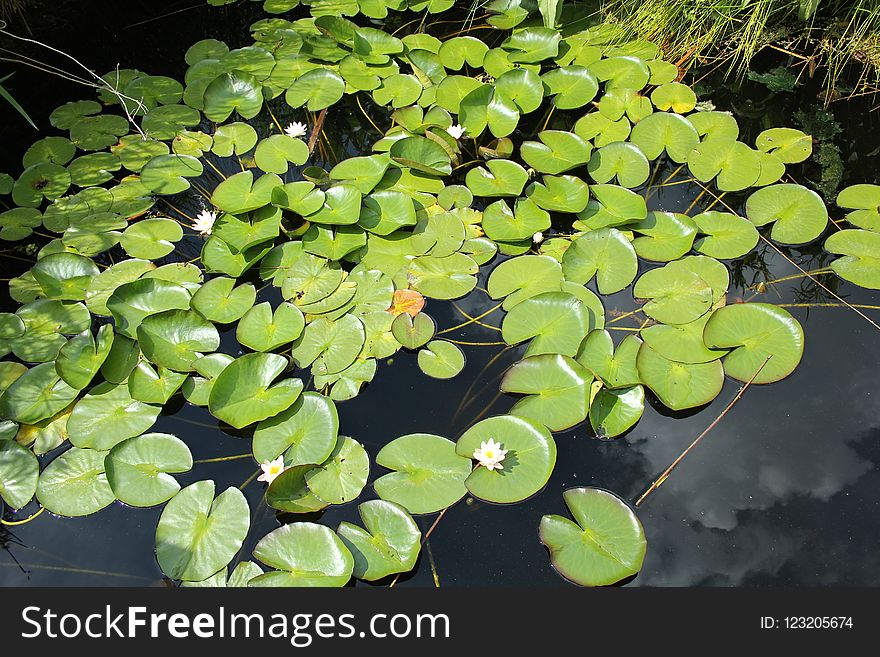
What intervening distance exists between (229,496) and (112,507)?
14.3 inches

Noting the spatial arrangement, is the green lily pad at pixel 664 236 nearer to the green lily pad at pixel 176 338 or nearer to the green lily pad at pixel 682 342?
the green lily pad at pixel 682 342

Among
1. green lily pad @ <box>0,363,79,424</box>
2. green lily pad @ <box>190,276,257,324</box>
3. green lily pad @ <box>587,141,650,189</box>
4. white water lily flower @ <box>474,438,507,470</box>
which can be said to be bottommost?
green lily pad @ <box>0,363,79,424</box>

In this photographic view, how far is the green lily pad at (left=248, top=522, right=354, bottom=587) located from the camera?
159cm

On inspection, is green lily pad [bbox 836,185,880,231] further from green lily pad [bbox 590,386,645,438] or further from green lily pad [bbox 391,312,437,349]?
green lily pad [bbox 391,312,437,349]

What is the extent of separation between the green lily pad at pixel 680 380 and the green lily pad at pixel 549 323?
0.69 ft

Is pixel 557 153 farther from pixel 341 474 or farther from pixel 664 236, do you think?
pixel 341 474

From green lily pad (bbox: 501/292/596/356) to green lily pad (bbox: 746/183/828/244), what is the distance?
879mm

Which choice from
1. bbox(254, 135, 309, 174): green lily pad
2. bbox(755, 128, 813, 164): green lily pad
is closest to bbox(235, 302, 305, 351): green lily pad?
bbox(254, 135, 309, 174): green lily pad

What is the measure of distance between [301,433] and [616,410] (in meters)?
0.95

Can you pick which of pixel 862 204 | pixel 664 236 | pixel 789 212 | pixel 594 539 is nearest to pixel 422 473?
pixel 594 539

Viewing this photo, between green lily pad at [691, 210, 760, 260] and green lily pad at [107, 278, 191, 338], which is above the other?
green lily pad at [691, 210, 760, 260]

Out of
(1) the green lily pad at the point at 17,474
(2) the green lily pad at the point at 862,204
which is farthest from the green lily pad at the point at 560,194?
(1) the green lily pad at the point at 17,474

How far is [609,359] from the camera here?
1986mm

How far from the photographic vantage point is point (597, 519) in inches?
66.6
